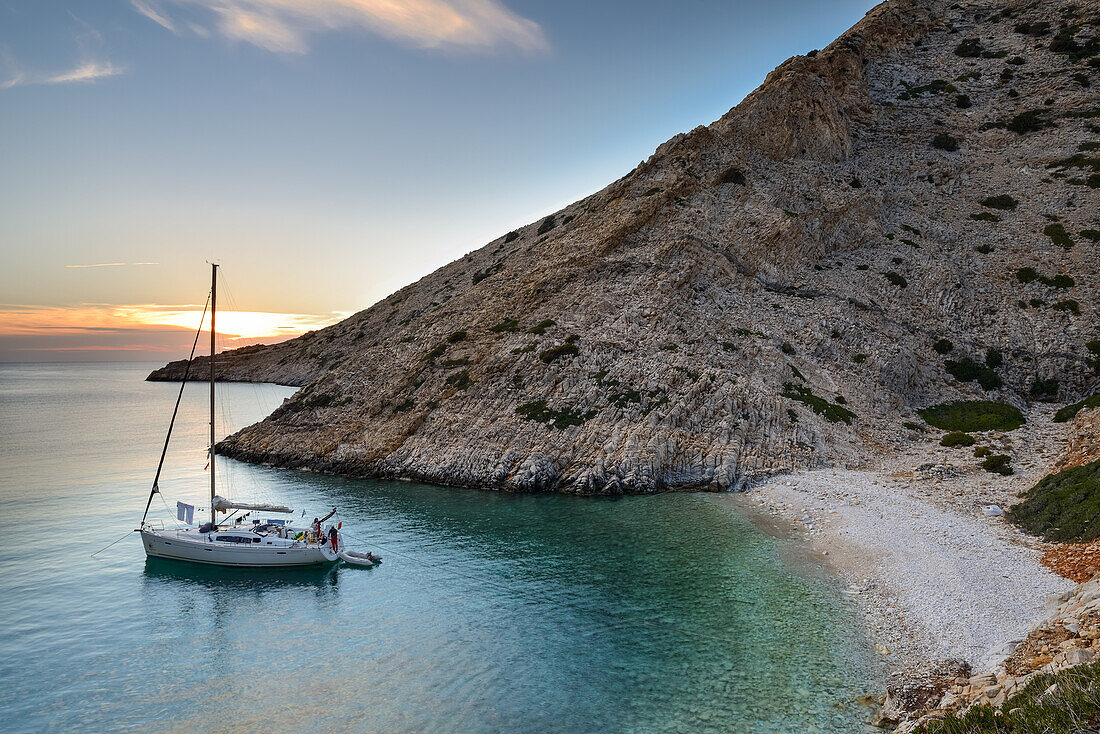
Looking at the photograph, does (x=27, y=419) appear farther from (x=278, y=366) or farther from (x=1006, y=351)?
(x=1006, y=351)

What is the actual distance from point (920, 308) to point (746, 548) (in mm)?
46830

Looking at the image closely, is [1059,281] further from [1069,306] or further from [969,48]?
[969,48]

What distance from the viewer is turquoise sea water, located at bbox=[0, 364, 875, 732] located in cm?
1864

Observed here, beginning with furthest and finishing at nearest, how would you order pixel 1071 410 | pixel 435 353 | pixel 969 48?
1. pixel 969 48
2. pixel 435 353
3. pixel 1071 410

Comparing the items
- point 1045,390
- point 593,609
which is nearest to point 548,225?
point 1045,390

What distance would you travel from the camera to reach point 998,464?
132 ft

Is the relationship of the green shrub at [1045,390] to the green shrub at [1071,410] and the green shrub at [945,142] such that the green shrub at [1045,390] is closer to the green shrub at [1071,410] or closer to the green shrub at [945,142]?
the green shrub at [1071,410]

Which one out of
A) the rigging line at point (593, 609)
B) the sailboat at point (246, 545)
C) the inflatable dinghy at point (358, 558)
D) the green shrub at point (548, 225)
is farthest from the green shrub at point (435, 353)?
the green shrub at point (548, 225)

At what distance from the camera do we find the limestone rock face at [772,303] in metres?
48.8

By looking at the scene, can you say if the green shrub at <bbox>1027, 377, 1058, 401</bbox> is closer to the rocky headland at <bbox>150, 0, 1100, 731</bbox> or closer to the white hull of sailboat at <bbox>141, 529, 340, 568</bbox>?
the rocky headland at <bbox>150, 0, 1100, 731</bbox>

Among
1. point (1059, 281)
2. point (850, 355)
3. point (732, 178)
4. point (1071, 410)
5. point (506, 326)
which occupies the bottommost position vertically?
point (1071, 410)

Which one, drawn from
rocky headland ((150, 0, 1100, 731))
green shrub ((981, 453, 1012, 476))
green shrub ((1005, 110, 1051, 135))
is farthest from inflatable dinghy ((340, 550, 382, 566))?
green shrub ((1005, 110, 1051, 135))

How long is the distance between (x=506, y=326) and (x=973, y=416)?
45407mm

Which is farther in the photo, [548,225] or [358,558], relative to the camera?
[548,225]
